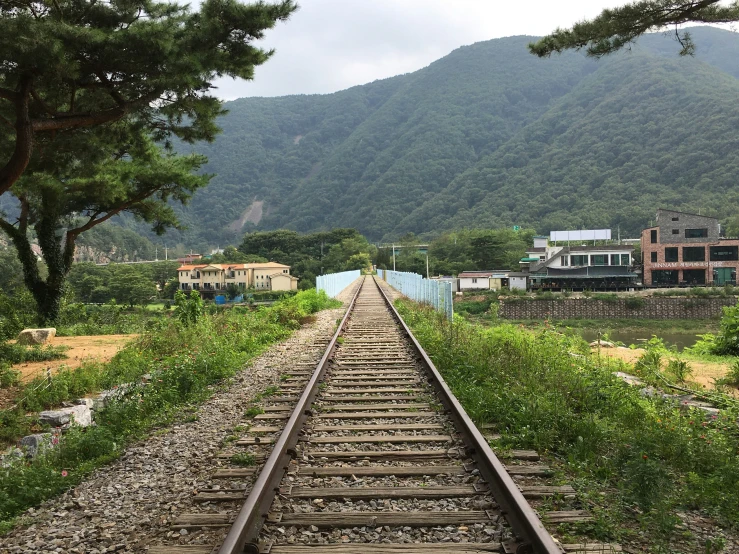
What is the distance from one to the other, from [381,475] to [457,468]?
22.6 inches

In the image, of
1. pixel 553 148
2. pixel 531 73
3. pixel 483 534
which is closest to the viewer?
pixel 483 534

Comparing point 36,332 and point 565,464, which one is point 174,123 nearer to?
point 36,332

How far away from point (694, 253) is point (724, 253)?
2.75 m

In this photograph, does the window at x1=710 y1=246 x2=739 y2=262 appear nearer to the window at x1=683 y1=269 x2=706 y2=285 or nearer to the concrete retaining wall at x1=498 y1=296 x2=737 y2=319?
the window at x1=683 y1=269 x2=706 y2=285

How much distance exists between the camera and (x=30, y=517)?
367 cm

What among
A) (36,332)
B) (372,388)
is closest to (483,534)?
(372,388)

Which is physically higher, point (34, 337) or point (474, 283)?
point (34, 337)

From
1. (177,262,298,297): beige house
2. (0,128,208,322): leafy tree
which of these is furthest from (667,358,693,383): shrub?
(177,262,298,297): beige house

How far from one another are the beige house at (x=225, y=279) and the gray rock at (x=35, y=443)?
74.7 metres

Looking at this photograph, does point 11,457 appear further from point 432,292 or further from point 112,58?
point 432,292

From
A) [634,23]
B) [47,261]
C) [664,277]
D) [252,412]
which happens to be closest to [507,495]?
[252,412]

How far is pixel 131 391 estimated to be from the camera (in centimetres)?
712

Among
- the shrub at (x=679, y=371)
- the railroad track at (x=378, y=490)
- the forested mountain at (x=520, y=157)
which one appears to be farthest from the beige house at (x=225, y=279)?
the railroad track at (x=378, y=490)

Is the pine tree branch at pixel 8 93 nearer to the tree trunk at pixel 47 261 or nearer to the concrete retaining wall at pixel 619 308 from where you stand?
the tree trunk at pixel 47 261
